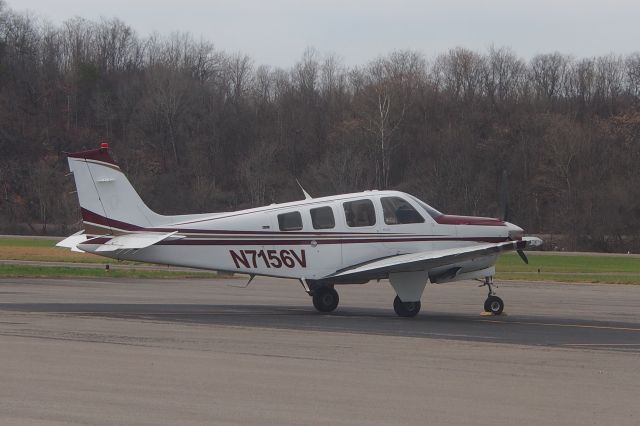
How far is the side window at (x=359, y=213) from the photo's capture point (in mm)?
18797

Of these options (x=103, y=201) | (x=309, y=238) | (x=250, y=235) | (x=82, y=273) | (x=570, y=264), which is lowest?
(x=570, y=264)

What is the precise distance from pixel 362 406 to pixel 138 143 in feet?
264

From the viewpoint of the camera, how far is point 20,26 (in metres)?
103

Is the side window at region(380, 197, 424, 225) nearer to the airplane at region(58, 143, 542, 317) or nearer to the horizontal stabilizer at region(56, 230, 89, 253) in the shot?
the airplane at region(58, 143, 542, 317)

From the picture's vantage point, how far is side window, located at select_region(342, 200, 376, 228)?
61.7 feet

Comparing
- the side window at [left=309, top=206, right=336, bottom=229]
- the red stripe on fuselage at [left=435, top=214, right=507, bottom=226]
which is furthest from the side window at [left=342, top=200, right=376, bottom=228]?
the red stripe on fuselage at [left=435, top=214, right=507, bottom=226]

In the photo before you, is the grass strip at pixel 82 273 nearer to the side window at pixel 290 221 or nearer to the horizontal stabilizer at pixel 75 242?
the horizontal stabilizer at pixel 75 242

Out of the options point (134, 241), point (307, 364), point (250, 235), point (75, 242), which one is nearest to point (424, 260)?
point (250, 235)

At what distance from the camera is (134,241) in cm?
1797

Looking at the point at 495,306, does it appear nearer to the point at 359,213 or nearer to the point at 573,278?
the point at 359,213

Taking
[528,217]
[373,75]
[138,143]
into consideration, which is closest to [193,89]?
[138,143]

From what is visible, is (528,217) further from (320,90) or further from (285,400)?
(285,400)

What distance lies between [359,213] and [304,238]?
4.05 ft

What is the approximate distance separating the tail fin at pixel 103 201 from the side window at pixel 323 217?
293 cm
